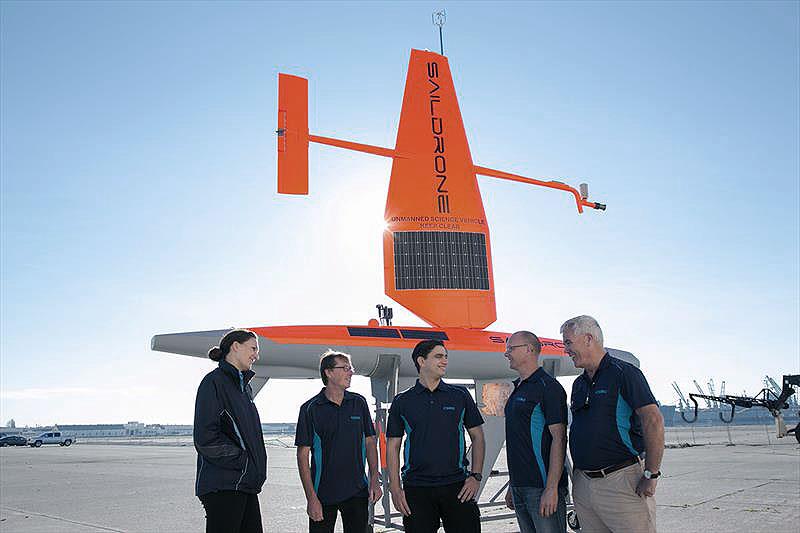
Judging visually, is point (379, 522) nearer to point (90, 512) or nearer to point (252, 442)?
point (252, 442)

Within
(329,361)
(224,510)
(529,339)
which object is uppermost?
(529,339)

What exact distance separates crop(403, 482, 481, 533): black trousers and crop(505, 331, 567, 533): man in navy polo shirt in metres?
0.38

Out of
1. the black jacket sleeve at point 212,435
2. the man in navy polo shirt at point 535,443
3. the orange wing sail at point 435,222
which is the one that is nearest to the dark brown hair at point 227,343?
the black jacket sleeve at point 212,435

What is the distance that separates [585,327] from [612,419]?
63 centimetres

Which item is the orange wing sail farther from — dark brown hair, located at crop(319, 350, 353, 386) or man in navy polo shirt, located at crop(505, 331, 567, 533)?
man in navy polo shirt, located at crop(505, 331, 567, 533)

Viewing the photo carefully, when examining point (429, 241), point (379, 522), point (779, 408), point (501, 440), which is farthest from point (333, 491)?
point (779, 408)

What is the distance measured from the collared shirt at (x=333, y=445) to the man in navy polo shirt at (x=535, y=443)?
1.18m

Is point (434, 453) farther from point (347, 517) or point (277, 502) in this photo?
point (277, 502)

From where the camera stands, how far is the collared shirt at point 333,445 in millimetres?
4828

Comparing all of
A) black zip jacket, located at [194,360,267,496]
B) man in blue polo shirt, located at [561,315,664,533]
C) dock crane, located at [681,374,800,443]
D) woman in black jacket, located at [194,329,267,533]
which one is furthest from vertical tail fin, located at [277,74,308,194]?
dock crane, located at [681,374,800,443]

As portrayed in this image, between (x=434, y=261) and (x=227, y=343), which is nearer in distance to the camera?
(x=227, y=343)

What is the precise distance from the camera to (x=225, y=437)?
4316 millimetres

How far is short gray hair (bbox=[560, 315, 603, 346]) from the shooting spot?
14.2 feet

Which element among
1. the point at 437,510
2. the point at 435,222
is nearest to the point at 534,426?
the point at 437,510
